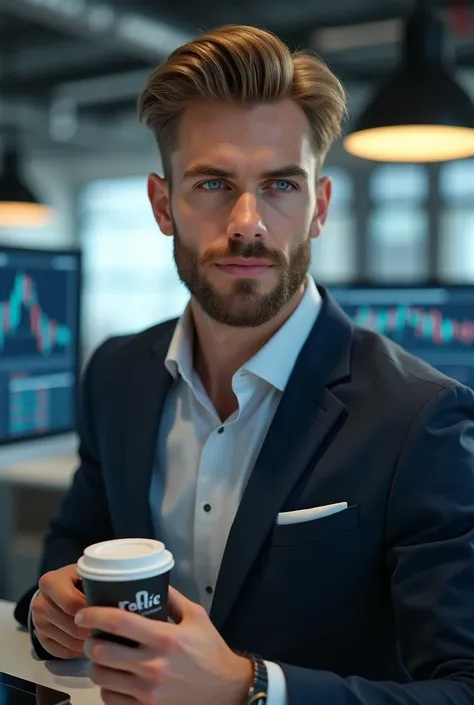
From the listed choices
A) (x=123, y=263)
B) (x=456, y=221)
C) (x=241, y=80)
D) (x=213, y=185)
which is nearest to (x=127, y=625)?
(x=213, y=185)

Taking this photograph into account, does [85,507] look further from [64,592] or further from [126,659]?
[126,659]

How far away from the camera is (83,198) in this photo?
955 centimetres

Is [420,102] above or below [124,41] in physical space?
below

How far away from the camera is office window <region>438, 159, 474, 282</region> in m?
7.96

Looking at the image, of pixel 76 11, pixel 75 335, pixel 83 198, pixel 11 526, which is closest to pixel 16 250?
pixel 75 335

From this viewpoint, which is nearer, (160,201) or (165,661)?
(165,661)

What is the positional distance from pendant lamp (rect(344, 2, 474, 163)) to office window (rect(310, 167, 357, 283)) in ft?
18.4

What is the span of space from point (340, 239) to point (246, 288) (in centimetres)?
746

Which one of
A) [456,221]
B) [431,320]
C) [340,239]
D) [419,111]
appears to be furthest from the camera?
[340,239]

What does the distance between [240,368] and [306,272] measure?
0.18 metres

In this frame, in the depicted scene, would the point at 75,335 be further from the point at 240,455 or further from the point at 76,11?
the point at 76,11

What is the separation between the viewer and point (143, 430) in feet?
4.46

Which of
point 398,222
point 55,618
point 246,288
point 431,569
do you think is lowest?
point 55,618

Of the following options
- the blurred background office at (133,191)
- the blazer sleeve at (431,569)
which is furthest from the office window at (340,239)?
the blazer sleeve at (431,569)
